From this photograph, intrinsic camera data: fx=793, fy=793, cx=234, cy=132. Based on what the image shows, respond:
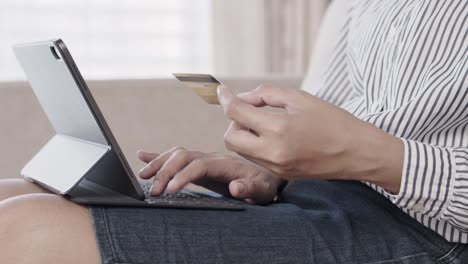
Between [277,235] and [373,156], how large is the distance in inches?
5.2

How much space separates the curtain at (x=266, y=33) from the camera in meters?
2.91

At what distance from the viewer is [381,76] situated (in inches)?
42.0

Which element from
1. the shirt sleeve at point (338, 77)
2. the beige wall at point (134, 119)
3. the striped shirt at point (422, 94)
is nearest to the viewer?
the striped shirt at point (422, 94)

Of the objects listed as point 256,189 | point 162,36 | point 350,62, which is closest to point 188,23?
point 162,36

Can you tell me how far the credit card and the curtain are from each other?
207 cm

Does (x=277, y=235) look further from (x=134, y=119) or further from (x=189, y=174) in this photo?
(x=134, y=119)

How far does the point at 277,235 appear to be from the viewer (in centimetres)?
84

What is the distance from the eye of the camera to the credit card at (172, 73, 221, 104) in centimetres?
84

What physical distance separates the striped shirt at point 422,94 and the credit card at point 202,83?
21cm

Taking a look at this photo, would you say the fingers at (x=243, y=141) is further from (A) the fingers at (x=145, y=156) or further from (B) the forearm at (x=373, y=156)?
(A) the fingers at (x=145, y=156)

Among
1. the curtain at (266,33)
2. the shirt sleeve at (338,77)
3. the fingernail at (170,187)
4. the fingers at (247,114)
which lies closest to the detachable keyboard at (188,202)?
the fingernail at (170,187)

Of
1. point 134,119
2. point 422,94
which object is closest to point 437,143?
point 422,94

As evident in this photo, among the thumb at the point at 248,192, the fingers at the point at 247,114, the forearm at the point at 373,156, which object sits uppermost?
the fingers at the point at 247,114

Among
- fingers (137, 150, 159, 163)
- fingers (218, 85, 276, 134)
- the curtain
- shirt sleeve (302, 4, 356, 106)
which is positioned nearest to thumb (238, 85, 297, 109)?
fingers (218, 85, 276, 134)
